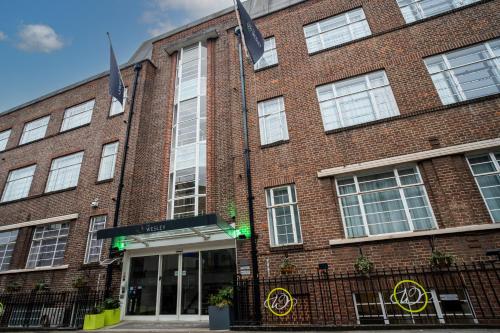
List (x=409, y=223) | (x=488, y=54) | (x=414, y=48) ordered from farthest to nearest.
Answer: (x=414, y=48)
(x=488, y=54)
(x=409, y=223)

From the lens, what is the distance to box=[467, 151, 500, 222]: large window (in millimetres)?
7070

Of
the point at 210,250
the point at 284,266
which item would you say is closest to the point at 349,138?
the point at 284,266

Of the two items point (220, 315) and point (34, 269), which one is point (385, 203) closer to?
point (220, 315)

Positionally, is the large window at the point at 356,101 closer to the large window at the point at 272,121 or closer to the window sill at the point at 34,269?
the large window at the point at 272,121

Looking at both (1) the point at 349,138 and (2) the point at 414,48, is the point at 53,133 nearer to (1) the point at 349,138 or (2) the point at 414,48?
(1) the point at 349,138

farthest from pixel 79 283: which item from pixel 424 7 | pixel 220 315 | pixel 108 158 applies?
pixel 424 7

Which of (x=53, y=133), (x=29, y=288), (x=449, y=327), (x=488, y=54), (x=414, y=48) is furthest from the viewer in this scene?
(x=53, y=133)

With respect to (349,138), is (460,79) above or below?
above

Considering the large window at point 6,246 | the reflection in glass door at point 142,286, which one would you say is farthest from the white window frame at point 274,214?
the large window at point 6,246

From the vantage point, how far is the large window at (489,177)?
7.07 m

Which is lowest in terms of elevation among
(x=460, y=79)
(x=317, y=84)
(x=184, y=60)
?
(x=460, y=79)

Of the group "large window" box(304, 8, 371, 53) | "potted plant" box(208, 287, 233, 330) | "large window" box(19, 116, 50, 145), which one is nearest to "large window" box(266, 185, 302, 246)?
"potted plant" box(208, 287, 233, 330)

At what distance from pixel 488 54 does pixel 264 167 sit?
8.39 m

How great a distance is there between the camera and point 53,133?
52.9ft
